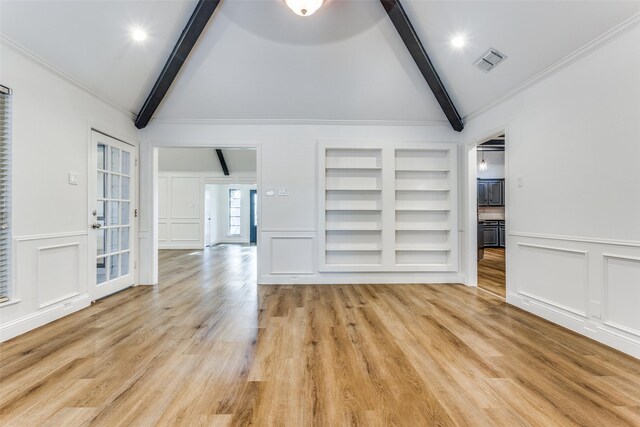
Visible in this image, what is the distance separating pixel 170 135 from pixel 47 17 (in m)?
1.83

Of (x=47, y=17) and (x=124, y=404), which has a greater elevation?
(x=47, y=17)

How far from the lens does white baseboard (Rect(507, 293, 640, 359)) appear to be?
2115mm

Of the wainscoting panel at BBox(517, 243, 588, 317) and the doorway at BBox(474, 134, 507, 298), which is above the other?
the doorway at BBox(474, 134, 507, 298)

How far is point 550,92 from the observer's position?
2.78 m

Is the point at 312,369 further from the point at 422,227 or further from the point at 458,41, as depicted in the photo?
the point at 458,41

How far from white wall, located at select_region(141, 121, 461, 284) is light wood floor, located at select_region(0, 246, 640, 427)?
109 centimetres

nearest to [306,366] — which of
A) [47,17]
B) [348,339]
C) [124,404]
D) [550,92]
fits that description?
[348,339]

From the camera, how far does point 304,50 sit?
343 centimetres

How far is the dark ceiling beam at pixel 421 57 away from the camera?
9.95 ft

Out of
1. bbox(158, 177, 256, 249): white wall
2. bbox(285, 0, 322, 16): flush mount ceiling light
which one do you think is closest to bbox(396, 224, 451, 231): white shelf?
bbox(285, 0, 322, 16): flush mount ceiling light

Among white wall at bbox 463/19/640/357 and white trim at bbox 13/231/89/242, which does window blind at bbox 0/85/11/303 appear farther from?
white wall at bbox 463/19/640/357

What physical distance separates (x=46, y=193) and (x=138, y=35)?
5.90 feet

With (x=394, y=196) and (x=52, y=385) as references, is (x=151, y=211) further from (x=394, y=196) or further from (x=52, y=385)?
(x=394, y=196)

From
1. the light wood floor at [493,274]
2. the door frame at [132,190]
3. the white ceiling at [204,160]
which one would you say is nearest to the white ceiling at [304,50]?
the door frame at [132,190]
